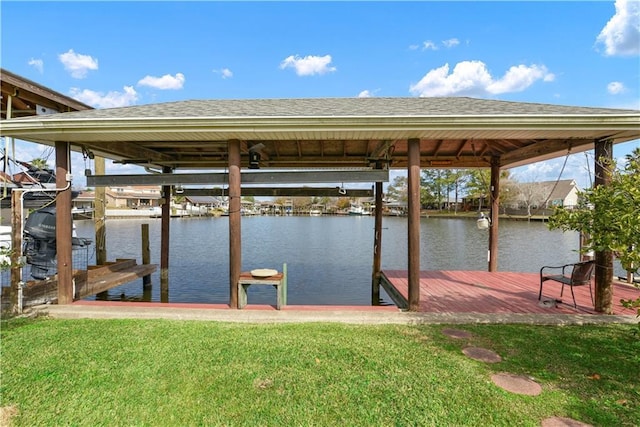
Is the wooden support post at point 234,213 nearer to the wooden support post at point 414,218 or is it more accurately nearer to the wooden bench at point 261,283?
the wooden bench at point 261,283

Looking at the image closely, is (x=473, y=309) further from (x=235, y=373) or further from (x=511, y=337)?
(x=235, y=373)

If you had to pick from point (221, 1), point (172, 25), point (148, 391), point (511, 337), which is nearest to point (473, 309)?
point (511, 337)

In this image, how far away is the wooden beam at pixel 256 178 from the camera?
5.41 meters

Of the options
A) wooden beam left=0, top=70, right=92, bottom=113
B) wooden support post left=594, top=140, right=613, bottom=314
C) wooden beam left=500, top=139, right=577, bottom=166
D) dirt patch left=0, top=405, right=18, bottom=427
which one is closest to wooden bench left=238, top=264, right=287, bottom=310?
dirt patch left=0, top=405, right=18, bottom=427

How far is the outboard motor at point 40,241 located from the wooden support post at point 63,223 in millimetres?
1023

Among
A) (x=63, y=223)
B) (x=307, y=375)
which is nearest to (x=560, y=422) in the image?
(x=307, y=375)

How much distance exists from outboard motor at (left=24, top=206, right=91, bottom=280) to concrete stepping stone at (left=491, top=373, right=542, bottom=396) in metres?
7.10

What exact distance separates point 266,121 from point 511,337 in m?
4.22

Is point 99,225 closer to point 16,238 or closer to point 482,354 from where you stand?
point 16,238

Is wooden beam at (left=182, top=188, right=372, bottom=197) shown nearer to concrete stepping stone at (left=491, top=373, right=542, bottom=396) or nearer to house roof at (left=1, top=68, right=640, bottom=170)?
house roof at (left=1, top=68, right=640, bottom=170)

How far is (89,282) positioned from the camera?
6.86 m

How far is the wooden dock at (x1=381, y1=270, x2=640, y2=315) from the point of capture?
5.13 m

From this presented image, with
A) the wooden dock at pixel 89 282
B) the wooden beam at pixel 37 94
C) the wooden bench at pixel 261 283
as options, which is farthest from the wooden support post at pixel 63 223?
the wooden bench at pixel 261 283

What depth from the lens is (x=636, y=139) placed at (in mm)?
4777
